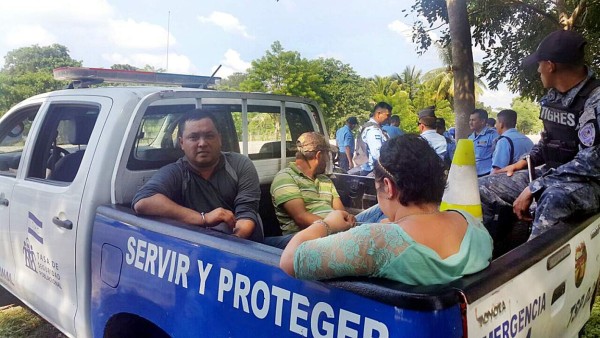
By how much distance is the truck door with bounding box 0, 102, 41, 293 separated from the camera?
9.53ft

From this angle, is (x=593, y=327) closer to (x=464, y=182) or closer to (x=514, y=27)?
(x=464, y=182)

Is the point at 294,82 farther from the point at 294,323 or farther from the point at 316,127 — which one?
the point at 294,323

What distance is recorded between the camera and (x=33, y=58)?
63281 millimetres

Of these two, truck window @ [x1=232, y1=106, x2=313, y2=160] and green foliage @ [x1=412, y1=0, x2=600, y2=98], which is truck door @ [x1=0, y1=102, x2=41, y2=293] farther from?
green foliage @ [x1=412, y1=0, x2=600, y2=98]

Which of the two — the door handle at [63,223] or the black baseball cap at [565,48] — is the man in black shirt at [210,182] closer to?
the door handle at [63,223]

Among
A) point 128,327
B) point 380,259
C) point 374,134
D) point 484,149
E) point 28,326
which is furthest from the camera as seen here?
point 374,134

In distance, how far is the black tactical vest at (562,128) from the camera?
2463mm

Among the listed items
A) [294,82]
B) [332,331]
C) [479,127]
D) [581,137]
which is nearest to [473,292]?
[332,331]

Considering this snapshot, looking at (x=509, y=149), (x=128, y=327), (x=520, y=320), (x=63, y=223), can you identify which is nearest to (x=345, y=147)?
(x=509, y=149)

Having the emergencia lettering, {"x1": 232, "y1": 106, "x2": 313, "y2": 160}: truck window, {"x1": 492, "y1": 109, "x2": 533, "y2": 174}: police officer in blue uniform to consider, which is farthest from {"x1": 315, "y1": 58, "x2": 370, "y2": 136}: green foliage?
the emergencia lettering

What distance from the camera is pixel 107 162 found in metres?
2.30

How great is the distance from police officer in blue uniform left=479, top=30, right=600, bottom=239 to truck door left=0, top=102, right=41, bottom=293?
2.86 meters

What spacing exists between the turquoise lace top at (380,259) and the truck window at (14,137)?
2.45m

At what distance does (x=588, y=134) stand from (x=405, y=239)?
1.52m
